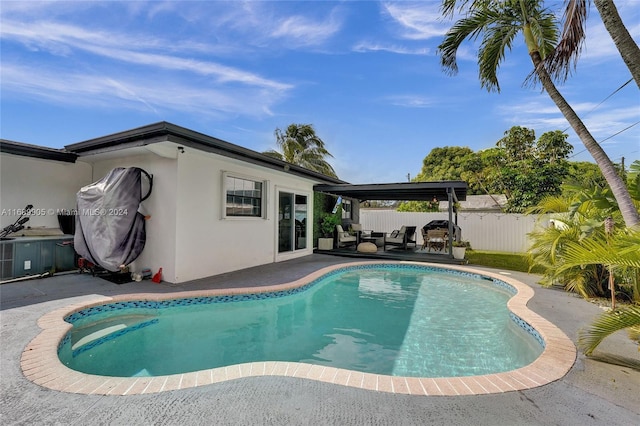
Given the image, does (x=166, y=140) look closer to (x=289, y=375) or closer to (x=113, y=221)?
(x=113, y=221)

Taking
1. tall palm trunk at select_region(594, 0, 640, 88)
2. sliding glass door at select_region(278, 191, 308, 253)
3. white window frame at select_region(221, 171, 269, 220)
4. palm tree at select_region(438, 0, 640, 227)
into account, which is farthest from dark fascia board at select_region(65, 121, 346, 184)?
tall palm trunk at select_region(594, 0, 640, 88)

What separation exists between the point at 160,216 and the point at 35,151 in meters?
3.48

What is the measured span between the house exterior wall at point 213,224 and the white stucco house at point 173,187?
3 cm

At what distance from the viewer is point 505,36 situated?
728 cm

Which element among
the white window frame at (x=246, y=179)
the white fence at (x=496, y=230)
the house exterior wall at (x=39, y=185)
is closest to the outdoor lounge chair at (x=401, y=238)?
the white fence at (x=496, y=230)

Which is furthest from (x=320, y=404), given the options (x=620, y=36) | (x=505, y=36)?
(x=505, y=36)

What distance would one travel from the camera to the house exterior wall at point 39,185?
7227 millimetres

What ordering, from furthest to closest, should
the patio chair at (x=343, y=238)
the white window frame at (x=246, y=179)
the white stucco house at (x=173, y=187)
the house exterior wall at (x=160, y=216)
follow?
the patio chair at (x=343, y=238) → the white window frame at (x=246, y=179) → the house exterior wall at (x=160, y=216) → the white stucco house at (x=173, y=187)

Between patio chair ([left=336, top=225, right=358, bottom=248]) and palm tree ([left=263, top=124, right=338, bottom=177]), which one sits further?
palm tree ([left=263, top=124, right=338, bottom=177])

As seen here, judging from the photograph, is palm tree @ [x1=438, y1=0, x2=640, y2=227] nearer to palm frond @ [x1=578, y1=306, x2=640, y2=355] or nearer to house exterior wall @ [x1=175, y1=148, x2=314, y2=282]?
palm frond @ [x1=578, y1=306, x2=640, y2=355]

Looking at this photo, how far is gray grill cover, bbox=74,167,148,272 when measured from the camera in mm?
6910

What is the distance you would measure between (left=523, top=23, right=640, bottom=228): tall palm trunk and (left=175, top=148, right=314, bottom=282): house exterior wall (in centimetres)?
742

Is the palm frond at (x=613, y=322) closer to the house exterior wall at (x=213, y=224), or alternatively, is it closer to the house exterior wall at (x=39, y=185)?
the house exterior wall at (x=213, y=224)

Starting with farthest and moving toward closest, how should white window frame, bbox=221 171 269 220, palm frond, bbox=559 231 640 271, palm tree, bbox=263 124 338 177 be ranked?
palm tree, bbox=263 124 338 177 < white window frame, bbox=221 171 269 220 < palm frond, bbox=559 231 640 271
